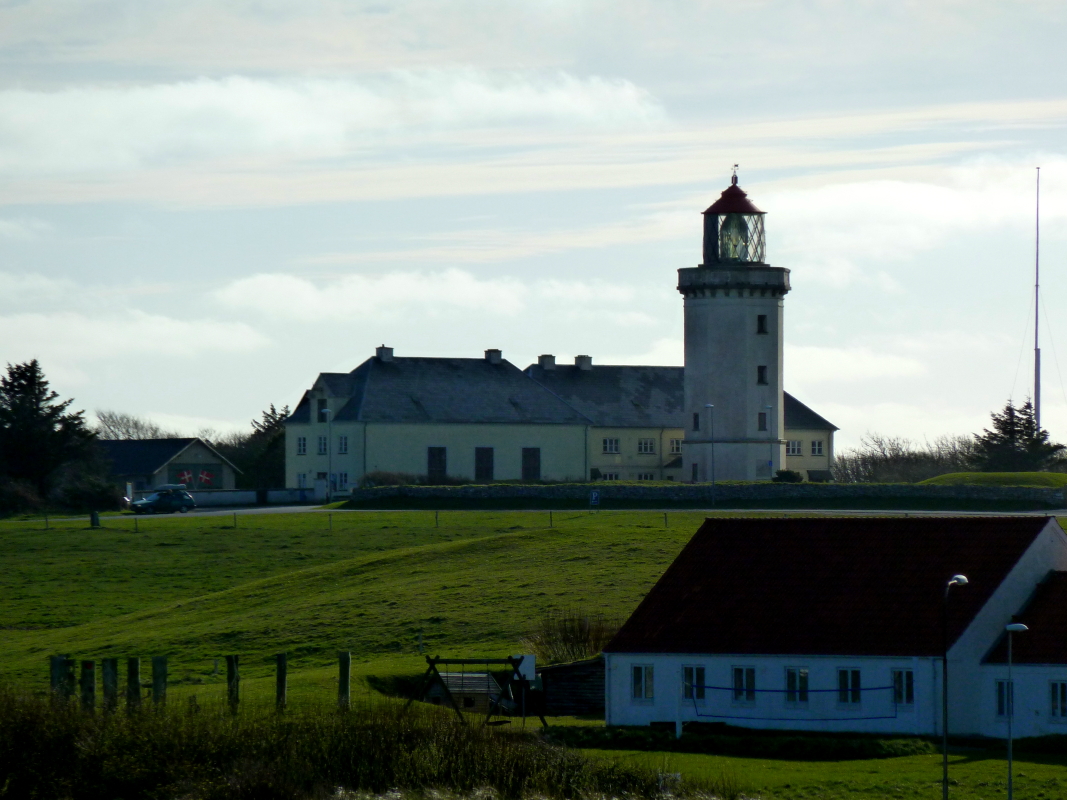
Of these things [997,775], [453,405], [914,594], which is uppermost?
[453,405]

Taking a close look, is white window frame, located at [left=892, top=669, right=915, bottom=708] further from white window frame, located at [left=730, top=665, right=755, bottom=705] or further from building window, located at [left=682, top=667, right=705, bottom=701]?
building window, located at [left=682, top=667, right=705, bottom=701]

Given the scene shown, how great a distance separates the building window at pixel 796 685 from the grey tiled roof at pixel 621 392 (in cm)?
6584

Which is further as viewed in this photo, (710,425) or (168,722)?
(710,425)

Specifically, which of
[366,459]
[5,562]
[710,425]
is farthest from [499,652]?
[366,459]

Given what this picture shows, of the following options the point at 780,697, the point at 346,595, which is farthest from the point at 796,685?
the point at 346,595

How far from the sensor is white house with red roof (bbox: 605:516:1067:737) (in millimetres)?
34688

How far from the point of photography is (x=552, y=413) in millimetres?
98750

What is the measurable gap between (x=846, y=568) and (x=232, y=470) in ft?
249

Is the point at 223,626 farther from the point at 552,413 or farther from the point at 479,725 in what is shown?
the point at 552,413

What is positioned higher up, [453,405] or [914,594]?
[453,405]

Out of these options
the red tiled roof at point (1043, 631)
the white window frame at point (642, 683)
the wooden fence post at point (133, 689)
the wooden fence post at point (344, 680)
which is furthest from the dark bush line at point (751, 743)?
the wooden fence post at point (133, 689)

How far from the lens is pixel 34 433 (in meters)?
88.3

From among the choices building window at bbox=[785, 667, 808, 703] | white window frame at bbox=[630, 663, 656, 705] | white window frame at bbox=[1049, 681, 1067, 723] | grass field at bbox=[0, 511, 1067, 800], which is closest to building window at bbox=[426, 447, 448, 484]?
grass field at bbox=[0, 511, 1067, 800]

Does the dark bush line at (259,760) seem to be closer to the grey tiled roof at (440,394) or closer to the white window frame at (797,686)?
the white window frame at (797,686)
